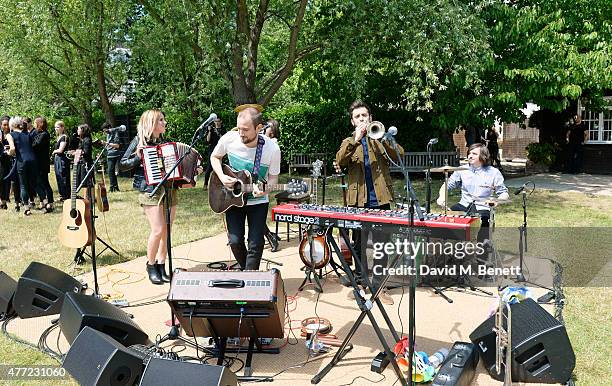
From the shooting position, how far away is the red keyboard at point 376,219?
166 inches

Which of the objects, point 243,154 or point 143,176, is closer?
point 243,154

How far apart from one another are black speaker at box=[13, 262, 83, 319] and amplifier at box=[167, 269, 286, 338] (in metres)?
1.65

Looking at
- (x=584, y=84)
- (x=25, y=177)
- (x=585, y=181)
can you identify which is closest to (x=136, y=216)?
(x=25, y=177)

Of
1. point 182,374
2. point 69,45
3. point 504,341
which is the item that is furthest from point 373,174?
→ point 69,45

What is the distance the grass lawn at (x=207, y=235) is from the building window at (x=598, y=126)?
Answer: 5.69m

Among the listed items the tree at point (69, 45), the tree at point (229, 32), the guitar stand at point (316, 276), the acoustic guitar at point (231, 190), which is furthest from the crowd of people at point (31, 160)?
the acoustic guitar at point (231, 190)

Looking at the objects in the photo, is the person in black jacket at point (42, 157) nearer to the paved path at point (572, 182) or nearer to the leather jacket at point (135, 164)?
the leather jacket at point (135, 164)

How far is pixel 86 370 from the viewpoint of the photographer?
10.7 ft

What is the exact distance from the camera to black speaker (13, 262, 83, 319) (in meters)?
4.64

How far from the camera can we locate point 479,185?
19.9 feet

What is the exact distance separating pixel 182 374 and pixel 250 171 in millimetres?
2097

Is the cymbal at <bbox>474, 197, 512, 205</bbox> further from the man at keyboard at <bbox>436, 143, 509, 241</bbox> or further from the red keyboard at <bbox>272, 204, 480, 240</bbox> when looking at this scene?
the red keyboard at <bbox>272, 204, 480, 240</bbox>

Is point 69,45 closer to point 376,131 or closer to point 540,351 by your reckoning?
point 376,131

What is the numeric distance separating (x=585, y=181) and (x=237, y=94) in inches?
371
